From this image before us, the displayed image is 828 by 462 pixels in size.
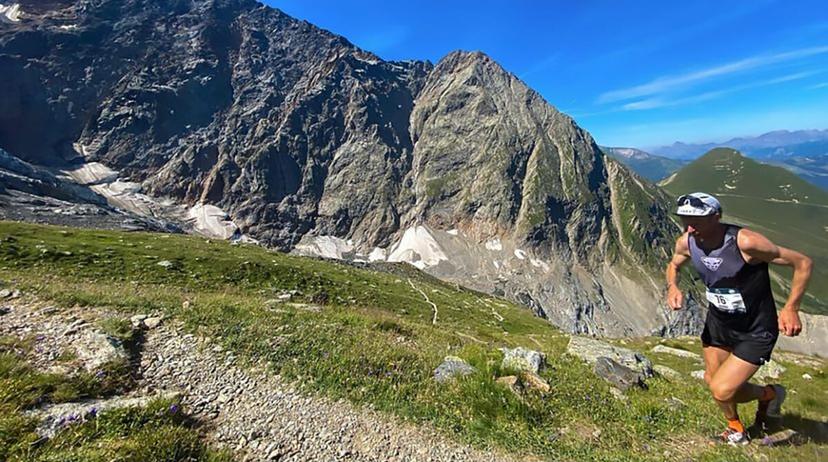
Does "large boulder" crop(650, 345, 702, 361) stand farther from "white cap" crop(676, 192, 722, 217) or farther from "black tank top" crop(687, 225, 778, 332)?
"white cap" crop(676, 192, 722, 217)

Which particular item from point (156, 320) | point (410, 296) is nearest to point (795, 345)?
point (410, 296)

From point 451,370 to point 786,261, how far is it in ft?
23.6

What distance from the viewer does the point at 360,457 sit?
7.11m

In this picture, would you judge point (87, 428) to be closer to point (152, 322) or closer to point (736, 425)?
point (152, 322)

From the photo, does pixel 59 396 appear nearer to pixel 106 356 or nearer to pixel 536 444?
pixel 106 356

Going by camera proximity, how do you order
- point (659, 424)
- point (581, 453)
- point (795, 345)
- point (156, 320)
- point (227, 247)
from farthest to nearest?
point (795, 345), point (227, 247), point (156, 320), point (659, 424), point (581, 453)

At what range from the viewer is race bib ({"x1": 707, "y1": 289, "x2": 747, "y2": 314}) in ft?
24.8

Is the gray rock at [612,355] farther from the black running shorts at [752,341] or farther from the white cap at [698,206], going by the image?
the white cap at [698,206]

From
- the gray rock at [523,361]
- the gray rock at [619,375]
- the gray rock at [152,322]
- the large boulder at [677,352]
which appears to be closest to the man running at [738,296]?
the gray rock at [619,375]

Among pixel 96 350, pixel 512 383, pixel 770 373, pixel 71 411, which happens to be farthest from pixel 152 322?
pixel 770 373

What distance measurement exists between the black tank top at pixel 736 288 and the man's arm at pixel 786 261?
0.16m

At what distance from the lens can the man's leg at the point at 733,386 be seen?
7535mm

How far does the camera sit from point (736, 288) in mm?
7555

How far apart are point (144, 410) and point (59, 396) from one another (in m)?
1.59
